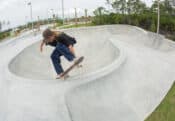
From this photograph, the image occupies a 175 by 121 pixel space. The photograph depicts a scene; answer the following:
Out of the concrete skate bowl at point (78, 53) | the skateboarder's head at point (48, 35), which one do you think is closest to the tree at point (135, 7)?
the concrete skate bowl at point (78, 53)

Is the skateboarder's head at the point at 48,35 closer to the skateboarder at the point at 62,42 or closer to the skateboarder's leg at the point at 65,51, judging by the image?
the skateboarder at the point at 62,42

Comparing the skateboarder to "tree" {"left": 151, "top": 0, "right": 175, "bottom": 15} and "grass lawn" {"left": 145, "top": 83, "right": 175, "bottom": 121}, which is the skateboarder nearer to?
"grass lawn" {"left": 145, "top": 83, "right": 175, "bottom": 121}

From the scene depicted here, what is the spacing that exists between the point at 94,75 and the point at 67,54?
91cm

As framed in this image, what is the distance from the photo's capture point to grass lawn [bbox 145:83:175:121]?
783 centimetres

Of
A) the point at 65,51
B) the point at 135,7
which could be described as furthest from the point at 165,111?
the point at 135,7

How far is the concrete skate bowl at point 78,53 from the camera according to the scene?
13078mm

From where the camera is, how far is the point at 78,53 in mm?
17562

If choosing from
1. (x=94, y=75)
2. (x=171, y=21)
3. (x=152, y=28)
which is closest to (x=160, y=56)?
(x=94, y=75)

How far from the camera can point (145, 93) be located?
9.55m

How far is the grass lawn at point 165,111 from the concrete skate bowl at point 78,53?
3.45 metres

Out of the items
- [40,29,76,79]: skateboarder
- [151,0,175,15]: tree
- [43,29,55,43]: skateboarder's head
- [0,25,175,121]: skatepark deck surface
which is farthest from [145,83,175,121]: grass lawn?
[151,0,175,15]: tree

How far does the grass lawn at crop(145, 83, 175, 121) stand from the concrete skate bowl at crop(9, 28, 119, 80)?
11.3 feet

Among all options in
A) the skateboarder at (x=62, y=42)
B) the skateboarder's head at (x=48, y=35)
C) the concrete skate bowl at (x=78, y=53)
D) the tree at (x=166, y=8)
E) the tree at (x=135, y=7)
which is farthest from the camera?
the tree at (x=135, y=7)

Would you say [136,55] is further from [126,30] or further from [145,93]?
[126,30]
